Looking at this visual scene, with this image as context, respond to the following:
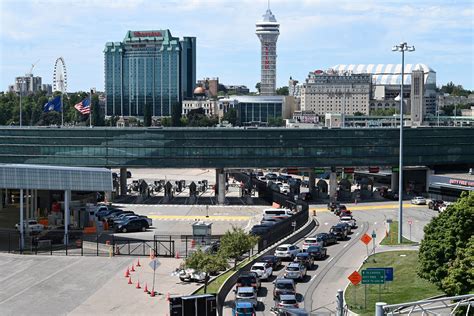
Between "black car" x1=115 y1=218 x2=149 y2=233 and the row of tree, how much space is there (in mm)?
20112

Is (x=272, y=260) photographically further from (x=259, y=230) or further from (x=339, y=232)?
(x=339, y=232)

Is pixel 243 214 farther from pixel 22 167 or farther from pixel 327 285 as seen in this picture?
pixel 327 285

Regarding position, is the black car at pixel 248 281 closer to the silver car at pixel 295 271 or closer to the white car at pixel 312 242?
the silver car at pixel 295 271

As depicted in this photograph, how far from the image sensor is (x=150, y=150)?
9825 centimetres

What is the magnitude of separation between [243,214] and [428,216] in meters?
18.2

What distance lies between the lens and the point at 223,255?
46.8 m

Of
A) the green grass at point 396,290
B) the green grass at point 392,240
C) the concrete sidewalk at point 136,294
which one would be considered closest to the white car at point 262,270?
the concrete sidewalk at point 136,294

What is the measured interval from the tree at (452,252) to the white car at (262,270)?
9.42 m

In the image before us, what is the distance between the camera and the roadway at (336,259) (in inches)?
1704

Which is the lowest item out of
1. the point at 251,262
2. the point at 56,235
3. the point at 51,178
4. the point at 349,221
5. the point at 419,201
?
the point at 56,235

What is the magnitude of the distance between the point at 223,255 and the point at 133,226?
25.9 metres

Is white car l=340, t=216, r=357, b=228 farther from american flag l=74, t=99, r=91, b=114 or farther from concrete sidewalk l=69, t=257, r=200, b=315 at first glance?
american flag l=74, t=99, r=91, b=114

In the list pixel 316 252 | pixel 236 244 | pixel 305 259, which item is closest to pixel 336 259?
pixel 316 252

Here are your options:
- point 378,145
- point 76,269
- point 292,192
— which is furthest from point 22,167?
point 378,145
